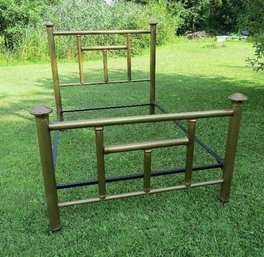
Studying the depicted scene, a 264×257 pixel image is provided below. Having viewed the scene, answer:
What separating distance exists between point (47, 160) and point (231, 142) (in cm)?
123

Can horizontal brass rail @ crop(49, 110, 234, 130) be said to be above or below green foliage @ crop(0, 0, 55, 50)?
below

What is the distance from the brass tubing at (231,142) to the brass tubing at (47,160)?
1.17m

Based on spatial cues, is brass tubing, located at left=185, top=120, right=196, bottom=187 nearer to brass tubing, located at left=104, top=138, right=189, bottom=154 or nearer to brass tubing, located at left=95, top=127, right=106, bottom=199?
brass tubing, located at left=104, top=138, right=189, bottom=154

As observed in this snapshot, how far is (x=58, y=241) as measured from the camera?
196 cm

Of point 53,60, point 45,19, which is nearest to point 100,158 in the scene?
point 53,60

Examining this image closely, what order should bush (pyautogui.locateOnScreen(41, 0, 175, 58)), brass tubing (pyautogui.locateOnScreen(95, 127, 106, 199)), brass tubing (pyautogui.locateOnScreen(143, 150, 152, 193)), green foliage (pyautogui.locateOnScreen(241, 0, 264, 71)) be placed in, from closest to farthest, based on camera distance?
brass tubing (pyautogui.locateOnScreen(95, 127, 106, 199)), brass tubing (pyautogui.locateOnScreen(143, 150, 152, 193)), green foliage (pyautogui.locateOnScreen(241, 0, 264, 71)), bush (pyautogui.locateOnScreen(41, 0, 175, 58))

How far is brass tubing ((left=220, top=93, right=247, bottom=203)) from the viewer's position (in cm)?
204

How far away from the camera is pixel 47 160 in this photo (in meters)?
1.87

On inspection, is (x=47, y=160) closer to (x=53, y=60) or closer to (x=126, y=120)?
(x=126, y=120)

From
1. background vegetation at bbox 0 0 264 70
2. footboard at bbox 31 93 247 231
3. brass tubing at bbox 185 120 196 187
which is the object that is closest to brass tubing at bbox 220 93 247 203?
footboard at bbox 31 93 247 231

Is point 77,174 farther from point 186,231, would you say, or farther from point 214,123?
point 214,123

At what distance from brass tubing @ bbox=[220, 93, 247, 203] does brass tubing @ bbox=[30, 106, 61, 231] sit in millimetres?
1167

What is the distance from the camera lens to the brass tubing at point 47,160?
1770 mm

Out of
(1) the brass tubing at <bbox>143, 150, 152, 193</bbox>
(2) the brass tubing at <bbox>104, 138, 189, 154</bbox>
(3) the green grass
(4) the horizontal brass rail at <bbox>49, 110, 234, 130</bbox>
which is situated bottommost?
(3) the green grass
